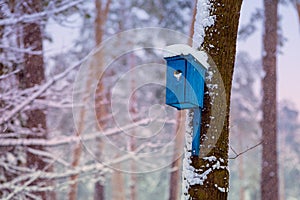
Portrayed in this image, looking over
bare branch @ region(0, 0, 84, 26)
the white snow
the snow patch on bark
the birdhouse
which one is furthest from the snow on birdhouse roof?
the white snow

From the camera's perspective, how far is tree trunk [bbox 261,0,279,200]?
25.6 ft

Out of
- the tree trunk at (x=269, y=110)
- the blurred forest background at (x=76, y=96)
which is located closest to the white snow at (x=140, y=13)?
the blurred forest background at (x=76, y=96)

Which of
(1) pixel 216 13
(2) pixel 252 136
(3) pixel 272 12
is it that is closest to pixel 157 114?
(3) pixel 272 12

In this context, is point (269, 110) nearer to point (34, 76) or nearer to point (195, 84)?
point (34, 76)

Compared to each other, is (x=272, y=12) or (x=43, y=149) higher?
(x=272, y=12)

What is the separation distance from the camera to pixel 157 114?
7.37 m

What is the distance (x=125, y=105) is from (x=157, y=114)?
4.57 metres

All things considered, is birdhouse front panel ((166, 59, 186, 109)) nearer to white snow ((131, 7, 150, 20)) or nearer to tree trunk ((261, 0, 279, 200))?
tree trunk ((261, 0, 279, 200))

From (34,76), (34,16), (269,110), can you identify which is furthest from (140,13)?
(34,16)

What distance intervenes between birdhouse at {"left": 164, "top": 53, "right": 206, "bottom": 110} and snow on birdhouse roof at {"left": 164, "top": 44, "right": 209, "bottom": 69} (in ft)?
0.05

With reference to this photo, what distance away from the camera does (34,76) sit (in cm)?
685

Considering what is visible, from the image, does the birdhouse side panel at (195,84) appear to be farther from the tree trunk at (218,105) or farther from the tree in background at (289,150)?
the tree in background at (289,150)

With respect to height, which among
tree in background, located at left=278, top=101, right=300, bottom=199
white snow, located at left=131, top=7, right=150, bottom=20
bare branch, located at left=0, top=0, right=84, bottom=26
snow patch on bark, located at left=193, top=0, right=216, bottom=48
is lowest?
tree in background, located at left=278, top=101, right=300, bottom=199

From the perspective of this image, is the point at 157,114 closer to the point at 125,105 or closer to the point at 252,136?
the point at 125,105
